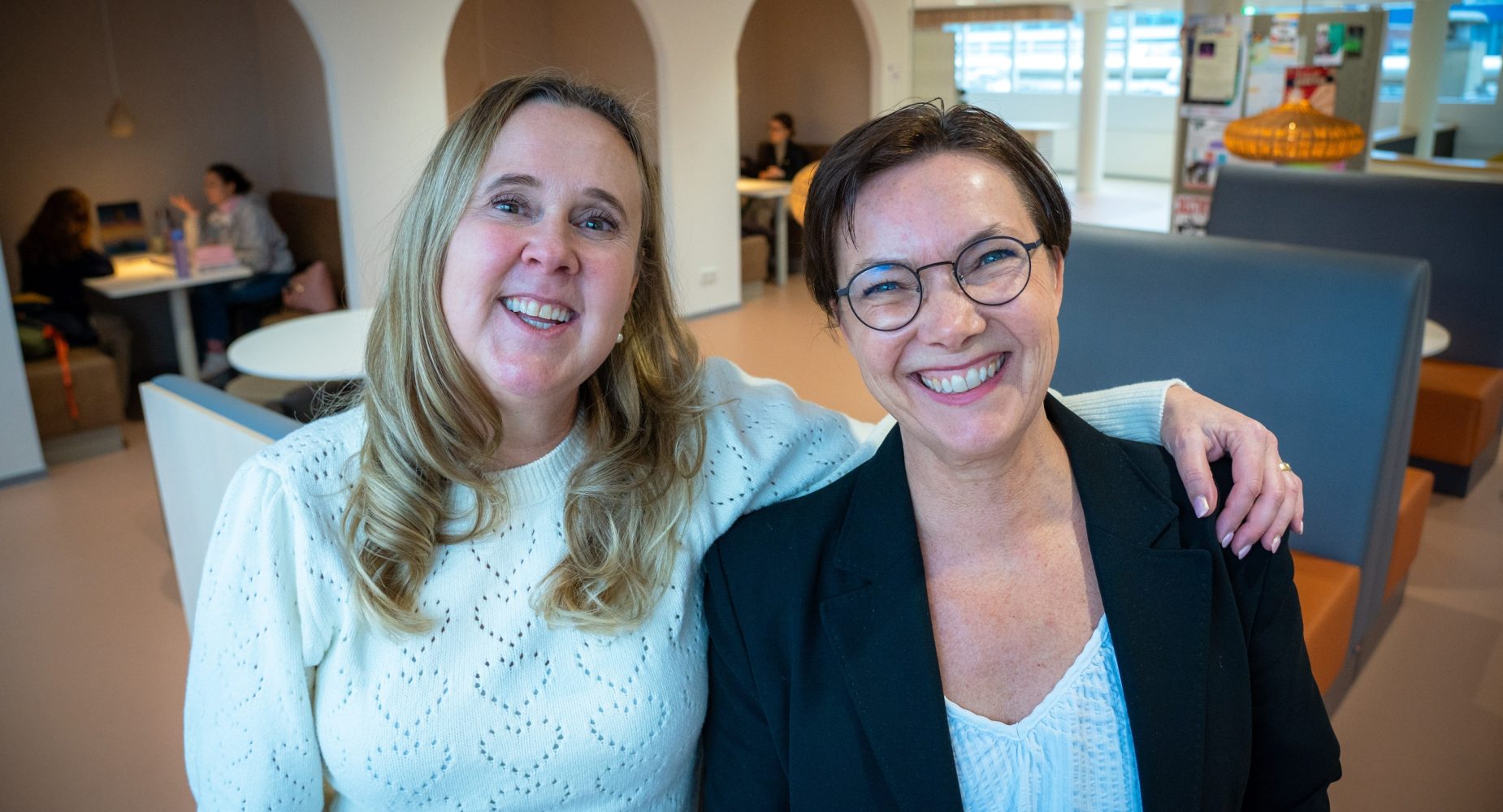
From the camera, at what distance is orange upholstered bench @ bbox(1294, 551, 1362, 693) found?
9.20 ft

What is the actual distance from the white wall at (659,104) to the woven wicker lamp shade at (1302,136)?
2.76 meters

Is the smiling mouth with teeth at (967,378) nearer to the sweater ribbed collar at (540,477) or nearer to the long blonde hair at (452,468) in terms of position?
the long blonde hair at (452,468)

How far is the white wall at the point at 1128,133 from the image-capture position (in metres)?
16.6

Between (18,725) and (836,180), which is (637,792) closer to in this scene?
(836,180)

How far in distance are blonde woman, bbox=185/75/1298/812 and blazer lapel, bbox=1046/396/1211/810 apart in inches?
3.9

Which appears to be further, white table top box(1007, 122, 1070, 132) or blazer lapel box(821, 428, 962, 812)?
white table top box(1007, 122, 1070, 132)

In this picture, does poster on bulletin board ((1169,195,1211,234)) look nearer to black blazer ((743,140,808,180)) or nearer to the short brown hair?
black blazer ((743,140,808,180))

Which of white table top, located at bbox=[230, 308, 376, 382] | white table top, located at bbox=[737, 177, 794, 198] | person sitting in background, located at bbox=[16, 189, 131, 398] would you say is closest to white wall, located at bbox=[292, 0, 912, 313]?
white table top, located at bbox=[737, 177, 794, 198]

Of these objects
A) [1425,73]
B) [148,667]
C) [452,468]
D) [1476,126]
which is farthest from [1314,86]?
[148,667]

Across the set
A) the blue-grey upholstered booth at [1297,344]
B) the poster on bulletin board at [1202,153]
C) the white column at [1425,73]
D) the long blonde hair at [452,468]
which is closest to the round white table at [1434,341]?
the blue-grey upholstered booth at [1297,344]

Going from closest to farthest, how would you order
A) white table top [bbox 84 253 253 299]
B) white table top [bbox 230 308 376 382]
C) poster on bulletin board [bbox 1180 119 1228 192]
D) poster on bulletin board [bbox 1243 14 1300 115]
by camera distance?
white table top [bbox 230 308 376 382] → white table top [bbox 84 253 253 299] → poster on bulletin board [bbox 1243 14 1300 115] → poster on bulletin board [bbox 1180 119 1228 192]

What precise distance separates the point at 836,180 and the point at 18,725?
3.45m

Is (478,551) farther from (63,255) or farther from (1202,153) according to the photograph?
(1202,153)

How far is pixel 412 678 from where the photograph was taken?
147cm
